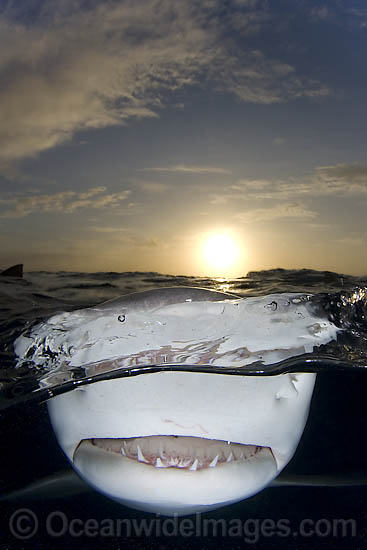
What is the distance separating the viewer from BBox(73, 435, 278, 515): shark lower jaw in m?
2.31

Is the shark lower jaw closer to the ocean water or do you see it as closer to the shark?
the shark

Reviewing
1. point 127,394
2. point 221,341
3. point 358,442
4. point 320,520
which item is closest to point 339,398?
point 358,442

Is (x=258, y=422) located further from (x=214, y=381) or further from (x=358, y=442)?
(x=358, y=442)

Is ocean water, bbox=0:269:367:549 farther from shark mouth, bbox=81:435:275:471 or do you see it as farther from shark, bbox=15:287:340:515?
shark mouth, bbox=81:435:275:471

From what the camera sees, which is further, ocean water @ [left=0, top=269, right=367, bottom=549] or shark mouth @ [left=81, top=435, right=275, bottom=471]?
ocean water @ [left=0, top=269, right=367, bottom=549]

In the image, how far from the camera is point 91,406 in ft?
8.41

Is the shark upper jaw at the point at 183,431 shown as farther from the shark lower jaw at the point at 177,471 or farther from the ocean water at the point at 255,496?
the ocean water at the point at 255,496

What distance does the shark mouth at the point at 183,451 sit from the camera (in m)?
2.37

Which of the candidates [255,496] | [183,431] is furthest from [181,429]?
[255,496]

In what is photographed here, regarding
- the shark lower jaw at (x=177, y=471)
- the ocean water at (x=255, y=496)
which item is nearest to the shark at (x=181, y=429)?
the shark lower jaw at (x=177, y=471)

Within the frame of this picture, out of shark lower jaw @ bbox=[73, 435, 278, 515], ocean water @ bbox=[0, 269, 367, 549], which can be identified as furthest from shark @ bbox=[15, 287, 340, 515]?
ocean water @ bbox=[0, 269, 367, 549]

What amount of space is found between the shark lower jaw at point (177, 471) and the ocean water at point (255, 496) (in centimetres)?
81

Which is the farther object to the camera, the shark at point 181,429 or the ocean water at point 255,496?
the ocean water at point 255,496

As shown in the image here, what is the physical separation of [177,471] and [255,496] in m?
1.62
